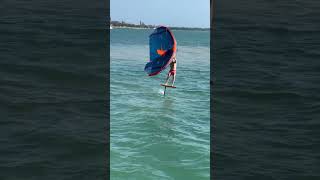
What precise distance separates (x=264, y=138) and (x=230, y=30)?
26362 millimetres

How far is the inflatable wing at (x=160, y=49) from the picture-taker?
39106 millimetres

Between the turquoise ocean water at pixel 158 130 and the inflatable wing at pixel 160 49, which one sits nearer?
the turquoise ocean water at pixel 158 130

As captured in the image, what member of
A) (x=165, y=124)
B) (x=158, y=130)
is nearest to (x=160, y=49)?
(x=165, y=124)

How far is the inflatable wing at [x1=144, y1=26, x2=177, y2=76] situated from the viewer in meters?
39.1
